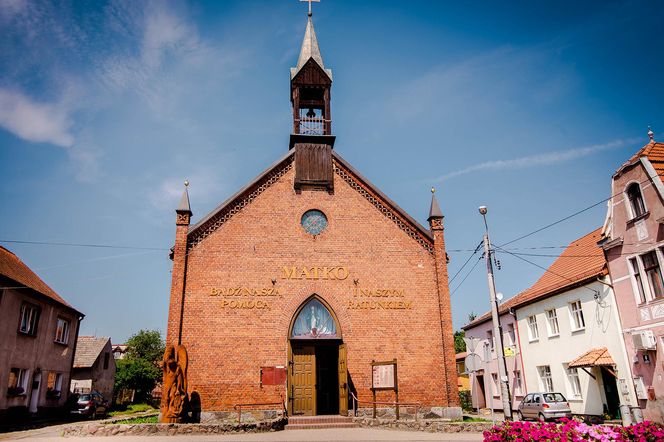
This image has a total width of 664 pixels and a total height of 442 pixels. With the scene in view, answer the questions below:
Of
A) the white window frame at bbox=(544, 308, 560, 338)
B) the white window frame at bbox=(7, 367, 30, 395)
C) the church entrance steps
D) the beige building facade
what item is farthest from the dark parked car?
the white window frame at bbox=(544, 308, 560, 338)

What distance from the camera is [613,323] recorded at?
19.7m

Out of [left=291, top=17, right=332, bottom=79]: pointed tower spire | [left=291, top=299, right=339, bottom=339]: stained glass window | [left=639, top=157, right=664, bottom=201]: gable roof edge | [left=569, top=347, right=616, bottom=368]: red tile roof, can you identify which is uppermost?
[left=291, top=17, right=332, bottom=79]: pointed tower spire

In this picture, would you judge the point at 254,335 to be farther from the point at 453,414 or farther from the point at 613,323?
the point at 613,323

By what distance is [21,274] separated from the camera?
23938mm

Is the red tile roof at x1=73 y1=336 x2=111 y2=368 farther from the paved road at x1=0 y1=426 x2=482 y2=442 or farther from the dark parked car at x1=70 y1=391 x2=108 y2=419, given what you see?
the paved road at x1=0 y1=426 x2=482 y2=442

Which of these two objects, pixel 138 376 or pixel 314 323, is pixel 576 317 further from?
pixel 138 376

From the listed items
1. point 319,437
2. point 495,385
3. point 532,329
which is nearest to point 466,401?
point 495,385

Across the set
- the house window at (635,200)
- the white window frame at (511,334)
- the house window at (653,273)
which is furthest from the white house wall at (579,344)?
the house window at (635,200)

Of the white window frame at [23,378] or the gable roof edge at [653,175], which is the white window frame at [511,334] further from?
the white window frame at [23,378]

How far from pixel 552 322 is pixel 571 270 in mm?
3113

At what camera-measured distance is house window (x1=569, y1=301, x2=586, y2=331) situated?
22291mm

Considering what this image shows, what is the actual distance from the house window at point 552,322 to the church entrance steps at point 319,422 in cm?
1390

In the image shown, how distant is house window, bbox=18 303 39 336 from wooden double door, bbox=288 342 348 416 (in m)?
14.5

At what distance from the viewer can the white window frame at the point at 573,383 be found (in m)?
22.3
